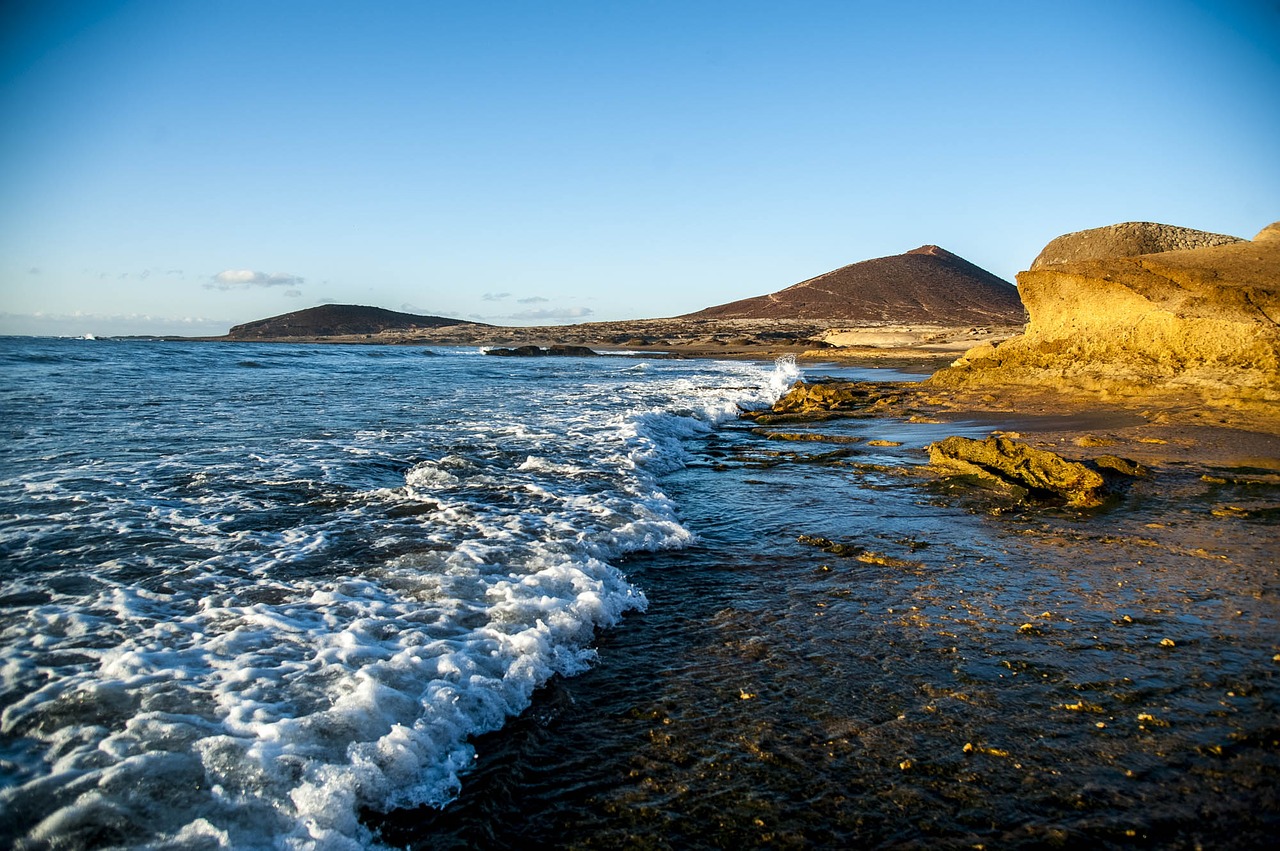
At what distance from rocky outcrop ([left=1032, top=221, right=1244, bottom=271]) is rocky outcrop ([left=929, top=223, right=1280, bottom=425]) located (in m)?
3.67

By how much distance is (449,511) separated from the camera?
694 centimetres

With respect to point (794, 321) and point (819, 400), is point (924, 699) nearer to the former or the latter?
point (819, 400)

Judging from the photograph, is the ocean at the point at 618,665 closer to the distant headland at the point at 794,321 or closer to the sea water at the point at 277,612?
the sea water at the point at 277,612

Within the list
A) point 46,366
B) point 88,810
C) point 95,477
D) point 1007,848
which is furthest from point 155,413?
point 46,366

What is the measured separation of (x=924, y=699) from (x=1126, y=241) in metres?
21.4

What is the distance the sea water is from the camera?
2746 millimetres

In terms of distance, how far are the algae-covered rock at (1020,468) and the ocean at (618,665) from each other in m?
0.46

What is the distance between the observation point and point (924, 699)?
11.2 ft

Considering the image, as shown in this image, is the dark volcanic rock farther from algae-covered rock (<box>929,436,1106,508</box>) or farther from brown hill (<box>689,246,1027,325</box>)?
algae-covered rock (<box>929,436,1106,508</box>)

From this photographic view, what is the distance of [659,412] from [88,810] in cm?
1303

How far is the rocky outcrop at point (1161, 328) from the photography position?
1220 centimetres

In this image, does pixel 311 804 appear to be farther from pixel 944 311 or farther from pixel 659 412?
pixel 944 311

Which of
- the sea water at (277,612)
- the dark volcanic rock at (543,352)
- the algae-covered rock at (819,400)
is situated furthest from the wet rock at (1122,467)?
the dark volcanic rock at (543,352)

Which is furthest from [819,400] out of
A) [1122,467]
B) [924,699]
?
[924,699]
